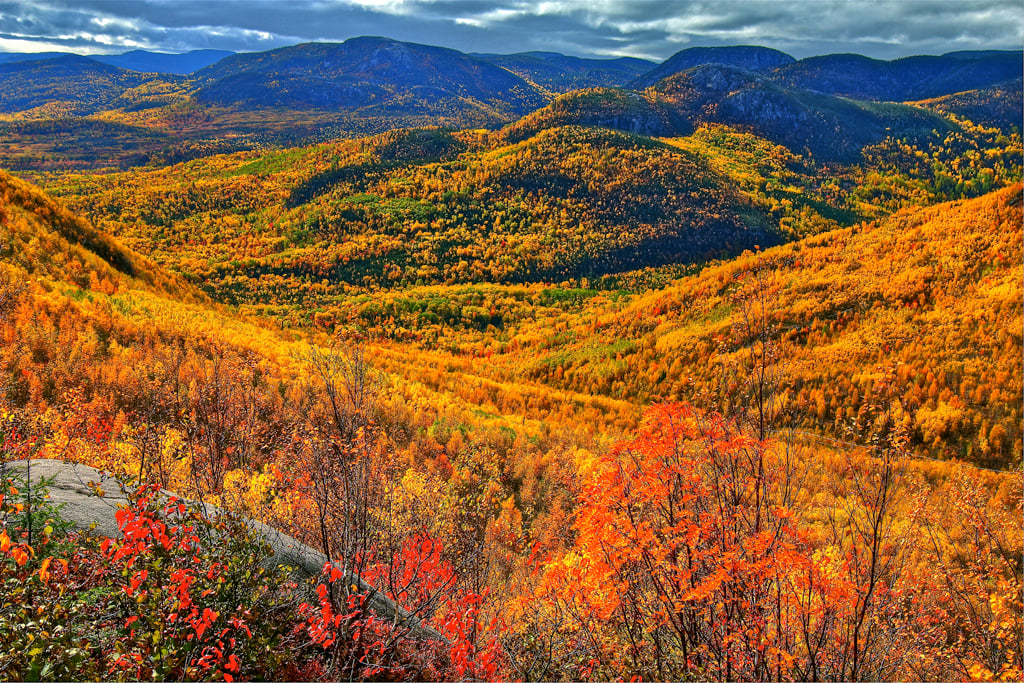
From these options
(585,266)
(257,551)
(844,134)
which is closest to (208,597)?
(257,551)

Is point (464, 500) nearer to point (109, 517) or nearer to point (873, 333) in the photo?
point (109, 517)

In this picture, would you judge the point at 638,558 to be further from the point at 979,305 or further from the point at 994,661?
the point at 979,305

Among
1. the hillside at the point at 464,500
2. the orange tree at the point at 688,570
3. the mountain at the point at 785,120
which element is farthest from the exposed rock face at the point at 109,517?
the mountain at the point at 785,120

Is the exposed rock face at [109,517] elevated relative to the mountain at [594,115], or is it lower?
lower

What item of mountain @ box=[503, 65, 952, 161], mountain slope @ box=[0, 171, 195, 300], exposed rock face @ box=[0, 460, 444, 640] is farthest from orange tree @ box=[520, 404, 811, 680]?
mountain @ box=[503, 65, 952, 161]

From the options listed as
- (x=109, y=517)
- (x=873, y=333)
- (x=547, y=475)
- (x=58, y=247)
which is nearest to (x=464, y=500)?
(x=547, y=475)

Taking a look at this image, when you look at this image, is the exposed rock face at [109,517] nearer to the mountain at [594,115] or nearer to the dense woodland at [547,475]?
the dense woodland at [547,475]

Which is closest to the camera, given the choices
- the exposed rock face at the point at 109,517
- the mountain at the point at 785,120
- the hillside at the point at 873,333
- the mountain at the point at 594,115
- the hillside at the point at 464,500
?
the hillside at the point at 464,500

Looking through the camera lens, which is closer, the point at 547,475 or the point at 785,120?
the point at 547,475
